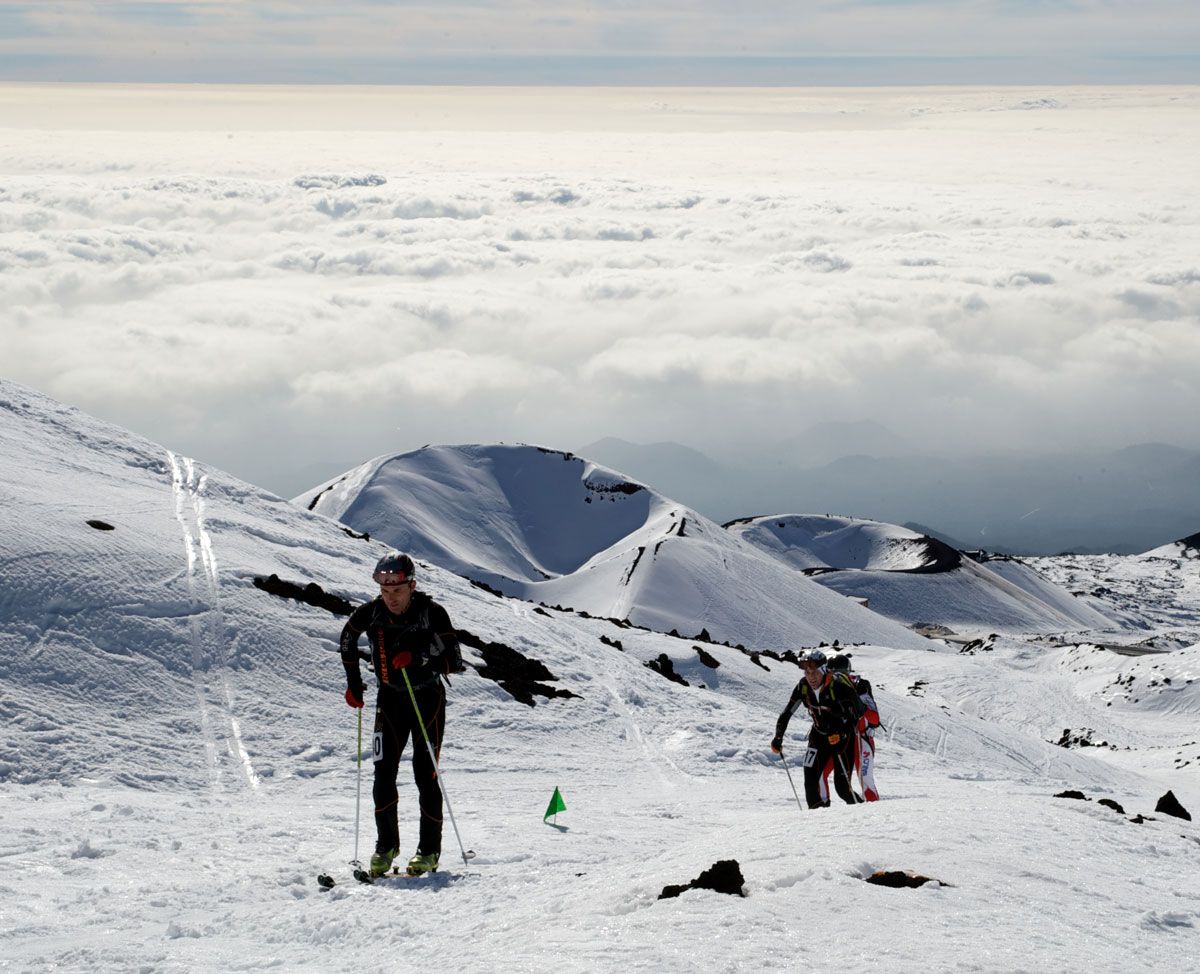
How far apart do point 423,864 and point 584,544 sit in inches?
3639

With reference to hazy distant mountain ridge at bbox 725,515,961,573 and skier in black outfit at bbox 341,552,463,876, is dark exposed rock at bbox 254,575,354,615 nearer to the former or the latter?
skier in black outfit at bbox 341,552,463,876

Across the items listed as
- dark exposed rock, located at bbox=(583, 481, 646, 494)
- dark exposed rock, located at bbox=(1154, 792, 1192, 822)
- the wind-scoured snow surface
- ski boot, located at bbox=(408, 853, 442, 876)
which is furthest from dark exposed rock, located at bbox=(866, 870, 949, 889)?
dark exposed rock, located at bbox=(583, 481, 646, 494)

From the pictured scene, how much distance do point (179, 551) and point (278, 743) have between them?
762 cm

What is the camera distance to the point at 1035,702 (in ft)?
174

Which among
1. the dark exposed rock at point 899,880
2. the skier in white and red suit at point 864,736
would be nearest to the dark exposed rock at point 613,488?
the skier in white and red suit at point 864,736

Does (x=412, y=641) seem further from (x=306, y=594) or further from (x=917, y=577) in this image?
(x=917, y=577)

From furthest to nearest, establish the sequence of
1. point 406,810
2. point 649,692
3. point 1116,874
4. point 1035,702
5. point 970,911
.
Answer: point 1035,702
point 649,692
point 406,810
point 1116,874
point 970,911

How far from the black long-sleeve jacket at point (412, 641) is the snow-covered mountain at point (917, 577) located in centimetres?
10536

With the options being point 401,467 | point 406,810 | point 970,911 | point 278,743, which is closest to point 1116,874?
point 970,911

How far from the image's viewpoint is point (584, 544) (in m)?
102

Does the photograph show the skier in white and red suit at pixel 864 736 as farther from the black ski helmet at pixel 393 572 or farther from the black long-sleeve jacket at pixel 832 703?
the black ski helmet at pixel 393 572

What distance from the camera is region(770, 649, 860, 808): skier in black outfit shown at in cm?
1387

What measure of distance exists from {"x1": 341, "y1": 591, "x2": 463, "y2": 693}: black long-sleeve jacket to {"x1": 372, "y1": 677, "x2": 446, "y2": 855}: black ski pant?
171mm

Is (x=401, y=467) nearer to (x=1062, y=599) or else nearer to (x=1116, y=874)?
(x=1062, y=599)
